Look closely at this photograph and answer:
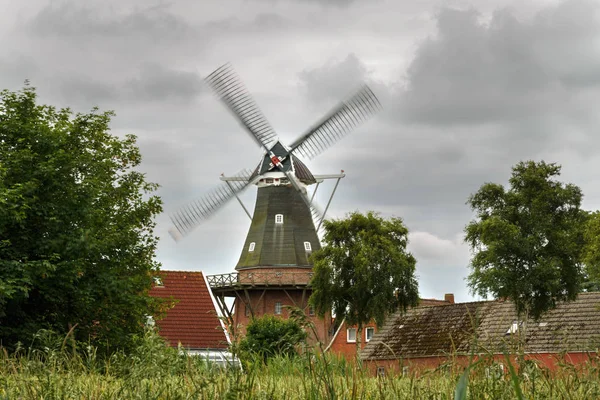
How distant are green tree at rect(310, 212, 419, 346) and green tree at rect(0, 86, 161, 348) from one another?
17.6m

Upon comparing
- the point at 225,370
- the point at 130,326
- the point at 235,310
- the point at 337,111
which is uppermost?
the point at 337,111

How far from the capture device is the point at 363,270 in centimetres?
4738

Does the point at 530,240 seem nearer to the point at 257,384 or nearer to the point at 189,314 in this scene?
the point at 189,314

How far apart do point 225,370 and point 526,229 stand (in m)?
39.1

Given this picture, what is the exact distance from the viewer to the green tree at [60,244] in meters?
26.1

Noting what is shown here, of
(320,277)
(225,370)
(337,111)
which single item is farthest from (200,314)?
(225,370)

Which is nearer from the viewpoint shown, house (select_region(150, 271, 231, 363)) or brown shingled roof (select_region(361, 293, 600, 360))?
house (select_region(150, 271, 231, 363))

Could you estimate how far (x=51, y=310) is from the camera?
27.5 metres

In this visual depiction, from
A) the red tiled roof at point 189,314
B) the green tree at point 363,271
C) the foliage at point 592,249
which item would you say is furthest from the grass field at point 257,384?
the green tree at point 363,271

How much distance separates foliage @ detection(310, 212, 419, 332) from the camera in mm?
47656

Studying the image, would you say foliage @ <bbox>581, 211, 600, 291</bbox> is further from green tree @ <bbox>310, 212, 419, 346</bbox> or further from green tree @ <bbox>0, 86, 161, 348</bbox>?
green tree @ <bbox>0, 86, 161, 348</bbox>

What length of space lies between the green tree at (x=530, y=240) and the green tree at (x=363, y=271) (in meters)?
5.73

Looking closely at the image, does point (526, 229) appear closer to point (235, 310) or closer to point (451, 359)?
point (235, 310)

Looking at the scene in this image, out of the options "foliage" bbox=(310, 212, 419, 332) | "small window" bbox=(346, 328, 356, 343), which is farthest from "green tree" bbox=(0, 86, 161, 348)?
"small window" bbox=(346, 328, 356, 343)
